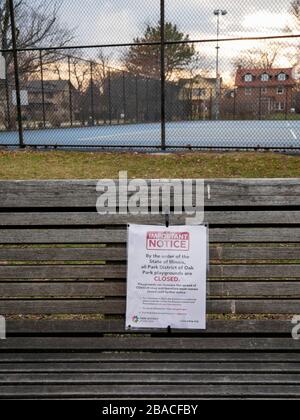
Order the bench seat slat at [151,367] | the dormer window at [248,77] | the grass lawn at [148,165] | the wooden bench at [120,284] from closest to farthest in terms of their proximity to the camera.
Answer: the bench seat slat at [151,367]
the wooden bench at [120,284]
the grass lawn at [148,165]
the dormer window at [248,77]

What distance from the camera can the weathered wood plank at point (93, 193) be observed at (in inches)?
84.7

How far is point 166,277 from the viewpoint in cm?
222

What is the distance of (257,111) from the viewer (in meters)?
12.3

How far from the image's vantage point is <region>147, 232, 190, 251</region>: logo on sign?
7.20ft

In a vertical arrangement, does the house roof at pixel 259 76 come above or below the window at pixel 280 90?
above

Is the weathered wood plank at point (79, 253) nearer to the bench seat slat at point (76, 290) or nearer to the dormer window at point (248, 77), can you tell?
the bench seat slat at point (76, 290)

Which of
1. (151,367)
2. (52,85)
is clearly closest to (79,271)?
(151,367)

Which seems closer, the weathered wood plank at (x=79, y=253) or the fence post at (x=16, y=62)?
the weathered wood plank at (x=79, y=253)

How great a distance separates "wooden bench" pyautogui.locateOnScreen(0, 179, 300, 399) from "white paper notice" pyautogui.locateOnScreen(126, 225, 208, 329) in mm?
50

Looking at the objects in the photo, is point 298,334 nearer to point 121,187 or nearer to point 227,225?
point 227,225

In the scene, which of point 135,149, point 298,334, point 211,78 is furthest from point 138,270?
point 211,78

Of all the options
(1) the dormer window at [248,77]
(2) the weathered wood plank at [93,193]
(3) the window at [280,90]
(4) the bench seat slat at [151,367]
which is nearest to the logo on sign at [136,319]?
(4) the bench seat slat at [151,367]

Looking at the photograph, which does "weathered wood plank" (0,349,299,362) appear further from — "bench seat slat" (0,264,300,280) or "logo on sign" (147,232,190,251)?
"logo on sign" (147,232,190,251)

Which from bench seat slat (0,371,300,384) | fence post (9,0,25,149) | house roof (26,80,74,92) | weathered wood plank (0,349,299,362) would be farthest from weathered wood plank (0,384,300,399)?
house roof (26,80,74,92)
